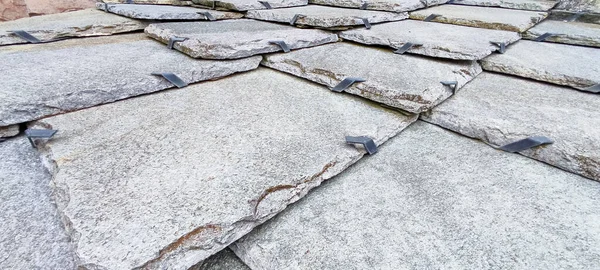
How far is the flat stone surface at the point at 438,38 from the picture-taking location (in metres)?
1.25

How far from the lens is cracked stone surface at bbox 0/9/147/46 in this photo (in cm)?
133

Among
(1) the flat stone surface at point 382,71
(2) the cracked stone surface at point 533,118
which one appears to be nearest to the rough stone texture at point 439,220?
(2) the cracked stone surface at point 533,118

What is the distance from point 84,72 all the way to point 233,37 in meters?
→ 0.59

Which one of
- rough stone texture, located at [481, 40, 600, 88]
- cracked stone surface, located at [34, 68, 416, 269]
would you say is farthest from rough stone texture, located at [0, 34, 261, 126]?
rough stone texture, located at [481, 40, 600, 88]

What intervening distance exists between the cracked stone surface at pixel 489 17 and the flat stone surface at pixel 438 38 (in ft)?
0.29

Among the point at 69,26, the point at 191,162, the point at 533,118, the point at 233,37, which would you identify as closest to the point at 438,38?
the point at 533,118

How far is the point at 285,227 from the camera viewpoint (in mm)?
659

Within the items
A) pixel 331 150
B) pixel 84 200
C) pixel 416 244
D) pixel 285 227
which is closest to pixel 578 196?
pixel 416 244

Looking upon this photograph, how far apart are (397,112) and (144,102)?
882 mm

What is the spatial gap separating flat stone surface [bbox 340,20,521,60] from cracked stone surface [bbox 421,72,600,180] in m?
0.16

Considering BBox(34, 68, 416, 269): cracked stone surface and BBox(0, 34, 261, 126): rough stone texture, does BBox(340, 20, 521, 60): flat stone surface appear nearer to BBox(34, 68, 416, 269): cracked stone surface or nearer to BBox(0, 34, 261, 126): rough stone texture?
BBox(34, 68, 416, 269): cracked stone surface

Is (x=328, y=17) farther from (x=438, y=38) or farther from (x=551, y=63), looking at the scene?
(x=551, y=63)

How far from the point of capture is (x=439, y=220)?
0.67m

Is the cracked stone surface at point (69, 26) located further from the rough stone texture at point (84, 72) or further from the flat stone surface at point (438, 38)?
the flat stone surface at point (438, 38)
